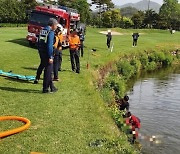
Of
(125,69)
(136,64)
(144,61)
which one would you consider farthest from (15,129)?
(144,61)

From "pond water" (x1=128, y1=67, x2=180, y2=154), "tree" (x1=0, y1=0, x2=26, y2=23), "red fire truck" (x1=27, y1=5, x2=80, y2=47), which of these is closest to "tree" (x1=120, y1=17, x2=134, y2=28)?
"tree" (x1=0, y1=0, x2=26, y2=23)

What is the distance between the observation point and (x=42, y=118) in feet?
30.7

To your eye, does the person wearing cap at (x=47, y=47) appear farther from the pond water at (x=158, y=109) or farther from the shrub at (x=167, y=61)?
the shrub at (x=167, y=61)

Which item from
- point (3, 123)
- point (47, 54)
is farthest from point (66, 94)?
point (3, 123)

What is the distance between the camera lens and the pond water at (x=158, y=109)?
534 inches

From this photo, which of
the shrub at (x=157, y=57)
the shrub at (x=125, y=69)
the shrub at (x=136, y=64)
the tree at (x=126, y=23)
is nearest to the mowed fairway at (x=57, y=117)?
the shrub at (x=125, y=69)

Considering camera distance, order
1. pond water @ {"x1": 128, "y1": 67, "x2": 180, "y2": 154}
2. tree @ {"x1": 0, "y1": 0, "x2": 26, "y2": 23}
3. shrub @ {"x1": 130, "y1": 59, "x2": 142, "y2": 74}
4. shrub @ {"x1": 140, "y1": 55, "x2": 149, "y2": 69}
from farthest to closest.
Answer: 1. tree @ {"x1": 0, "y1": 0, "x2": 26, "y2": 23}
2. shrub @ {"x1": 140, "y1": 55, "x2": 149, "y2": 69}
3. shrub @ {"x1": 130, "y1": 59, "x2": 142, "y2": 74}
4. pond water @ {"x1": 128, "y1": 67, "x2": 180, "y2": 154}

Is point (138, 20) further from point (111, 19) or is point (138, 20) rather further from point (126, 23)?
point (111, 19)

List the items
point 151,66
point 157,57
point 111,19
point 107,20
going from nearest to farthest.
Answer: point 151,66, point 157,57, point 107,20, point 111,19

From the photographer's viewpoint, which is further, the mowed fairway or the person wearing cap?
the person wearing cap

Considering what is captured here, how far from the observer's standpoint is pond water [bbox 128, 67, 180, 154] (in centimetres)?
1355

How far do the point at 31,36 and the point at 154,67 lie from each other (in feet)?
49.7

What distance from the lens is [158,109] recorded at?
1980cm

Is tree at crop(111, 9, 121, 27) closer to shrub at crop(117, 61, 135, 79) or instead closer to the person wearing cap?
shrub at crop(117, 61, 135, 79)
